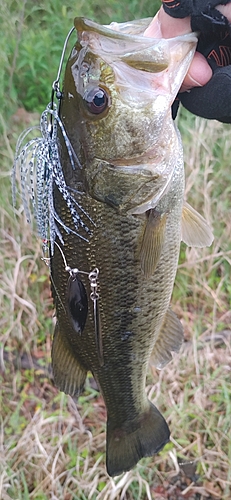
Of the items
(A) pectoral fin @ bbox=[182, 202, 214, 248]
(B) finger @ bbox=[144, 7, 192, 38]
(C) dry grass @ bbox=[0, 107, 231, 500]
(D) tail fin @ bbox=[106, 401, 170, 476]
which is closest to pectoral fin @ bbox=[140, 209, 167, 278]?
(A) pectoral fin @ bbox=[182, 202, 214, 248]

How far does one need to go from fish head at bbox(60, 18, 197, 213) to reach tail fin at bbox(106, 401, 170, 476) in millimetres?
826

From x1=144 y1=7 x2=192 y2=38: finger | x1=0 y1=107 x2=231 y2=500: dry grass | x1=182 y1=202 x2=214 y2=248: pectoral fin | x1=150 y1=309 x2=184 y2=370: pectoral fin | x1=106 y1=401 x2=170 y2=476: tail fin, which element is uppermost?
x1=144 y1=7 x2=192 y2=38: finger

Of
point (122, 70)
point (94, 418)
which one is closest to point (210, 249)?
point (94, 418)

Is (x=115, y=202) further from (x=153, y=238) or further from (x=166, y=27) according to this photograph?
(x=166, y=27)

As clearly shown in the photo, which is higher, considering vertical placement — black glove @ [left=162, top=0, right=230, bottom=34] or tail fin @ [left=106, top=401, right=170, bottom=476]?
black glove @ [left=162, top=0, right=230, bottom=34]

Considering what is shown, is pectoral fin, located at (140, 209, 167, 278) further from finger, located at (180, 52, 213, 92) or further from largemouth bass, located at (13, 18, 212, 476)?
finger, located at (180, 52, 213, 92)

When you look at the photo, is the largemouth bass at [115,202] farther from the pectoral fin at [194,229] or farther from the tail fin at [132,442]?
the tail fin at [132,442]

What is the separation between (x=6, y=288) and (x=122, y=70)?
1778mm

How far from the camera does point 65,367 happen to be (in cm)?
152

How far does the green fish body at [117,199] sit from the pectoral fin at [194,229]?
9cm

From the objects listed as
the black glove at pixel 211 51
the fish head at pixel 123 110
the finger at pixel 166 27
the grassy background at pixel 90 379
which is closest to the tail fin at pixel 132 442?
the grassy background at pixel 90 379

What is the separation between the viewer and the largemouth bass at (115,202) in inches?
47.8

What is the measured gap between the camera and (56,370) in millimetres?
1518

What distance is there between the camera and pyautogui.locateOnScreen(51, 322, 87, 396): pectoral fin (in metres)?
1.51
